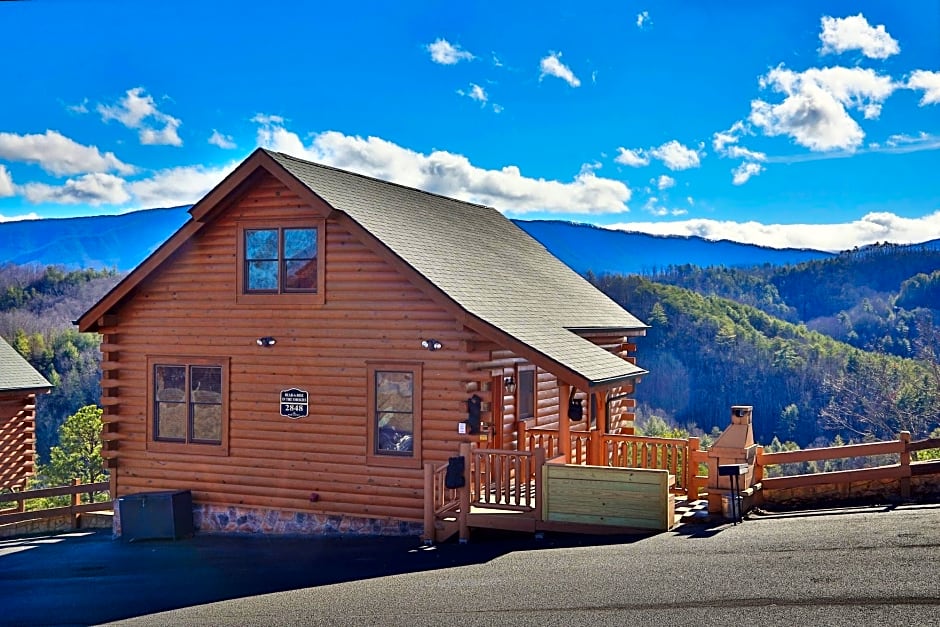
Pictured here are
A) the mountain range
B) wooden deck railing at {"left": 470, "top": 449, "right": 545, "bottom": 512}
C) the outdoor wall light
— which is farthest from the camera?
the mountain range

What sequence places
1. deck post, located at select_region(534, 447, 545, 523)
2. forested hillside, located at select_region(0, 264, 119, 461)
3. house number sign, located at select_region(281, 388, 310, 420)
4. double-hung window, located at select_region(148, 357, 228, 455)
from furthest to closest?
forested hillside, located at select_region(0, 264, 119, 461), double-hung window, located at select_region(148, 357, 228, 455), house number sign, located at select_region(281, 388, 310, 420), deck post, located at select_region(534, 447, 545, 523)

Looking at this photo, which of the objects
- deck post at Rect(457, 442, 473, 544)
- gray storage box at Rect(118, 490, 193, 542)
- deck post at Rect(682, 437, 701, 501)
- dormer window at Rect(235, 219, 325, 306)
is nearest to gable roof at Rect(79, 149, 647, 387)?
dormer window at Rect(235, 219, 325, 306)

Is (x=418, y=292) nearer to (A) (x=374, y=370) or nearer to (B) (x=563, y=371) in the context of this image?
(A) (x=374, y=370)

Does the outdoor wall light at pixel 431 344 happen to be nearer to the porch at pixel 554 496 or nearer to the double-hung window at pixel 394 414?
the double-hung window at pixel 394 414

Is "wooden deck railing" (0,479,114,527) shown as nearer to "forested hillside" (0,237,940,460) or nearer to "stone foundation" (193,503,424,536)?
"stone foundation" (193,503,424,536)

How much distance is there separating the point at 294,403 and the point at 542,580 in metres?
7.00

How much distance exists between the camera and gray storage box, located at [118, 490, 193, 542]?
16250 millimetres

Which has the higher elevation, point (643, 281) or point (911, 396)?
point (643, 281)

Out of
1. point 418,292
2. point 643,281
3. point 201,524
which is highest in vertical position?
point 643,281

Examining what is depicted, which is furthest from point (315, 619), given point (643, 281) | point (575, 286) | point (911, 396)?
point (643, 281)

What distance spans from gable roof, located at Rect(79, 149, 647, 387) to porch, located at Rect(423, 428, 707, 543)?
4.88 ft

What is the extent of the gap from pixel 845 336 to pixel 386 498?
7919 cm

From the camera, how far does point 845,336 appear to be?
3364 inches

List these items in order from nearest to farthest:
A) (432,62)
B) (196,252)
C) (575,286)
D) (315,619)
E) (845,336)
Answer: (315,619) → (196,252) → (575,286) → (432,62) → (845,336)
